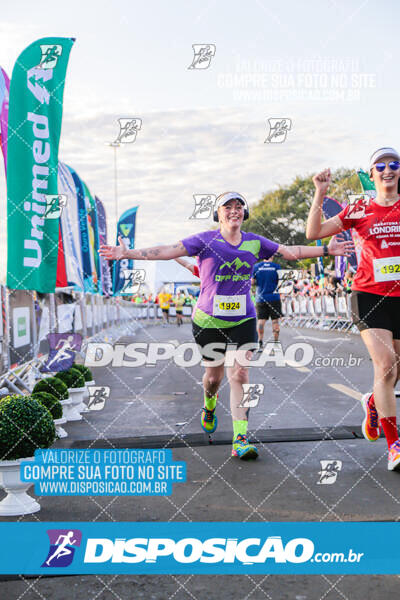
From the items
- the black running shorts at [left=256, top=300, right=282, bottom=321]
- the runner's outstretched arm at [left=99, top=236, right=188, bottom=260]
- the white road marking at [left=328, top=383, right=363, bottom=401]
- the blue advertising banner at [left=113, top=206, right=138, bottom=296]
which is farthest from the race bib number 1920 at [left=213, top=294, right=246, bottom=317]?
the blue advertising banner at [left=113, top=206, right=138, bottom=296]

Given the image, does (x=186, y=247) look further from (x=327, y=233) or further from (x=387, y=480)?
(x=387, y=480)

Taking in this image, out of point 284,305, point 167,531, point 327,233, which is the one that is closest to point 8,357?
point 327,233

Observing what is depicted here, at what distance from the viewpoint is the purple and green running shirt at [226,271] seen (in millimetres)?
5602

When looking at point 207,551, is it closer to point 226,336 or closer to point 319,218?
point 319,218

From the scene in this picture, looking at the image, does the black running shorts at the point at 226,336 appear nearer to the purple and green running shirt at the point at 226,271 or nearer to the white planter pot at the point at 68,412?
the purple and green running shirt at the point at 226,271

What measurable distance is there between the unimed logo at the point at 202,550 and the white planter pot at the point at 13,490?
3.34 ft

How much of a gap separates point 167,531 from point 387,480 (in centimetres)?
183

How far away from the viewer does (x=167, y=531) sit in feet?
11.2

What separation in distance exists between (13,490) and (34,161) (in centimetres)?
494

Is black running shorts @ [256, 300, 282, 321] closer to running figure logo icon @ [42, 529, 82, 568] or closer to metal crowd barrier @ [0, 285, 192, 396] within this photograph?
metal crowd barrier @ [0, 285, 192, 396]

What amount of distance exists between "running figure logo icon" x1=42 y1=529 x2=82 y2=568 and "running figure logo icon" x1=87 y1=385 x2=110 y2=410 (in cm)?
527

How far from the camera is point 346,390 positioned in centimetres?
930

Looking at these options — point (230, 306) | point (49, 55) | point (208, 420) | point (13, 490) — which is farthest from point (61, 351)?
point (13, 490)

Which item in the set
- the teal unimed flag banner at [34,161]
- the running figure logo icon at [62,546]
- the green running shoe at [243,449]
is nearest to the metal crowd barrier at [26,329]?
the teal unimed flag banner at [34,161]
